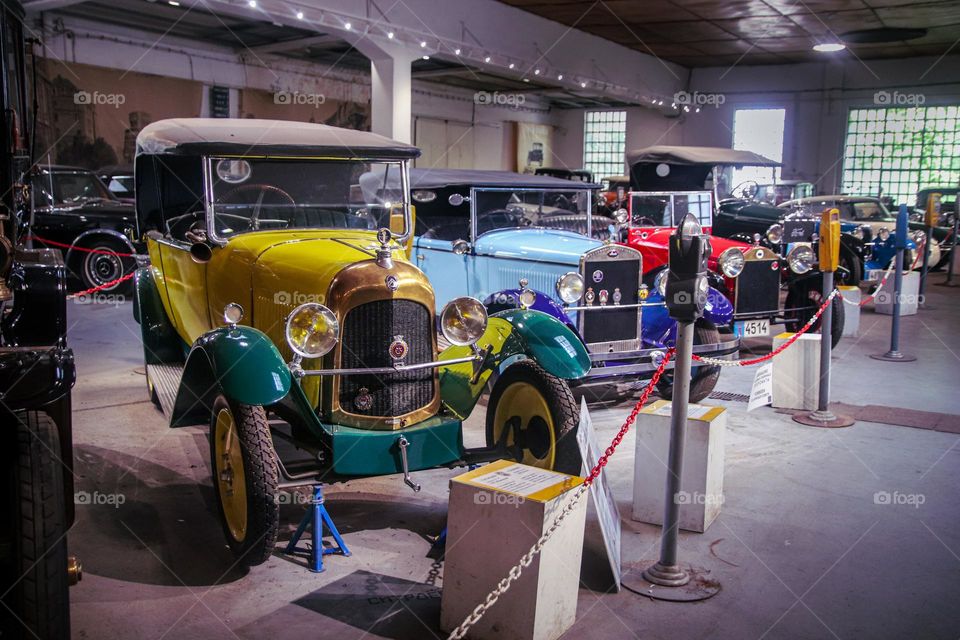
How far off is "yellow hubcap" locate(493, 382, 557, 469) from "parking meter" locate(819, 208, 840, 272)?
101 inches

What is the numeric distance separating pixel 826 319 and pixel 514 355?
2.46 meters

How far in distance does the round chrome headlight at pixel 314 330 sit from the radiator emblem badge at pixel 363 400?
0.31 metres

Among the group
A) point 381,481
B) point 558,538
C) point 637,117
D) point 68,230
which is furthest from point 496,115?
point 558,538

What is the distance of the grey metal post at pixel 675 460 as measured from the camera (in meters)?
3.04

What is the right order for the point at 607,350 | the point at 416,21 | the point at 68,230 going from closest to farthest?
1. the point at 607,350
2. the point at 68,230
3. the point at 416,21

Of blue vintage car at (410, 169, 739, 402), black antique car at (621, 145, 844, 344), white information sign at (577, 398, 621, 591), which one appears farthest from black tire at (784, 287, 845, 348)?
white information sign at (577, 398, 621, 591)

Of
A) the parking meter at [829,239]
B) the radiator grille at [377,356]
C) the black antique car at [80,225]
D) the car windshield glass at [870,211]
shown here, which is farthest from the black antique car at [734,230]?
the black antique car at [80,225]

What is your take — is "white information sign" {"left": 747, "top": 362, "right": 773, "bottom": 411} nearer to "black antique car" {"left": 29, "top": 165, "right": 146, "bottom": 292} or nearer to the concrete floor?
the concrete floor

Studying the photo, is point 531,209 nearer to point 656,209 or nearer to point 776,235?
point 656,209

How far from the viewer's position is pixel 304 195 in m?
4.62

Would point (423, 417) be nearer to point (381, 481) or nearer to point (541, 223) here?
point (381, 481)

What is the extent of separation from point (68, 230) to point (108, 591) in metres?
8.18

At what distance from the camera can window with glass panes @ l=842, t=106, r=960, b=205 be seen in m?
19.1

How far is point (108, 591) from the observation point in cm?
306
